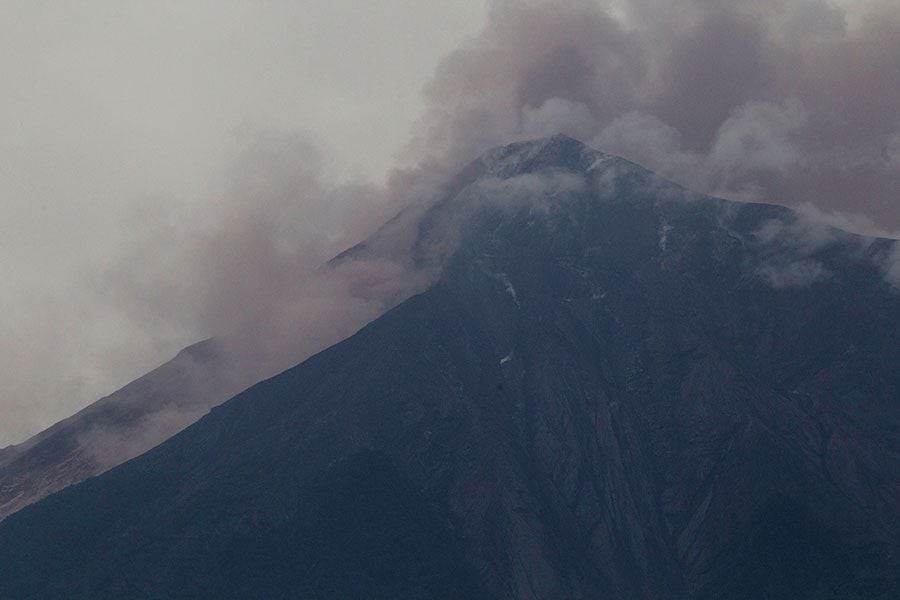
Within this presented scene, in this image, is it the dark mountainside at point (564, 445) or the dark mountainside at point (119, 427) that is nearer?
the dark mountainside at point (564, 445)

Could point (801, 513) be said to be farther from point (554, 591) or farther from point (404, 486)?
point (404, 486)

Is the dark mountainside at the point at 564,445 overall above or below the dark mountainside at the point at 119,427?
below

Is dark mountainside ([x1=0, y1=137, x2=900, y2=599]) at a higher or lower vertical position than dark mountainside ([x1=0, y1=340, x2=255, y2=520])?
lower

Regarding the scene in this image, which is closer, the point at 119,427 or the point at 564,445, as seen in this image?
the point at 564,445

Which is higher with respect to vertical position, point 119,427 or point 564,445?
point 119,427
